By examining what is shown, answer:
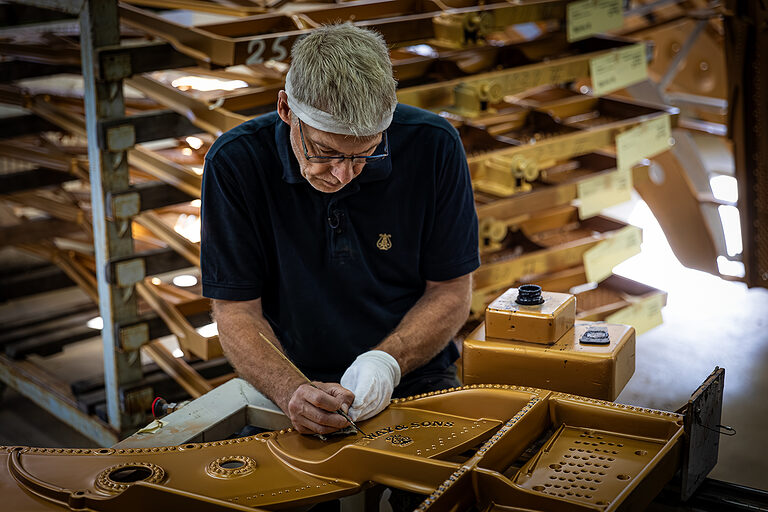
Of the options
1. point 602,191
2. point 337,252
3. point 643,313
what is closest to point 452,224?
point 337,252

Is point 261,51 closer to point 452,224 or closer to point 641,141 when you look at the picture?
point 452,224

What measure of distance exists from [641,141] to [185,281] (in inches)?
104

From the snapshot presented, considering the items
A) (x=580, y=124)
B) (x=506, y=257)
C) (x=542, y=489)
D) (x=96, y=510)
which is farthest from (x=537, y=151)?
(x=96, y=510)

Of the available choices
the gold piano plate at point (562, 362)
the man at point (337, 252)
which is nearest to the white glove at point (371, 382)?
the man at point (337, 252)

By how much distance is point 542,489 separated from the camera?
1.90m

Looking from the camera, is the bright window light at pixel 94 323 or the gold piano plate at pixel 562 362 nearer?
the gold piano plate at pixel 562 362

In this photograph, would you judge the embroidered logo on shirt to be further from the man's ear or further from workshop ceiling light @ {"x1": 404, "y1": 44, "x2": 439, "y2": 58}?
workshop ceiling light @ {"x1": 404, "y1": 44, "x2": 439, "y2": 58}

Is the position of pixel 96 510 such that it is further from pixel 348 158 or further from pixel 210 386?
pixel 210 386

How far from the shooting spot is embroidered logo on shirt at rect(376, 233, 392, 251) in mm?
2773

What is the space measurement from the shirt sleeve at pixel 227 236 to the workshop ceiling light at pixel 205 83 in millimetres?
2515

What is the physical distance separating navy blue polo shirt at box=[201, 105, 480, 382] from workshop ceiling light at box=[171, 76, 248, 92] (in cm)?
248

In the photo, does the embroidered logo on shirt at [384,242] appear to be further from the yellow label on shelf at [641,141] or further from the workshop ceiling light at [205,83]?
the workshop ceiling light at [205,83]

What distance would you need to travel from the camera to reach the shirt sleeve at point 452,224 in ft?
9.18

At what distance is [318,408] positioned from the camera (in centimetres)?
228
